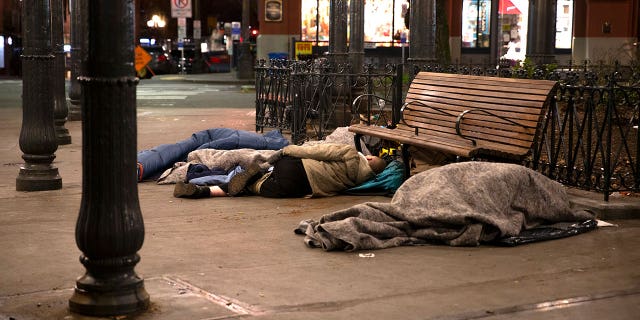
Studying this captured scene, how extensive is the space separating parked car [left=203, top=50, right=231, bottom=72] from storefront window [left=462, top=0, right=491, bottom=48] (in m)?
13.6

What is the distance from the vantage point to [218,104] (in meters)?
24.2

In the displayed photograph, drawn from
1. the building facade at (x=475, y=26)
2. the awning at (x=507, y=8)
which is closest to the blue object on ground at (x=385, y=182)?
the building facade at (x=475, y=26)

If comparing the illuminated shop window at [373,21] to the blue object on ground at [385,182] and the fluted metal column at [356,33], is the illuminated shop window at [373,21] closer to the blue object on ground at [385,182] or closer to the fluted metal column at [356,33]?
the fluted metal column at [356,33]

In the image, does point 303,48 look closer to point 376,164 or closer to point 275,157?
point 376,164

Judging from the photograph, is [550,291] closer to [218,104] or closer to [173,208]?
[173,208]

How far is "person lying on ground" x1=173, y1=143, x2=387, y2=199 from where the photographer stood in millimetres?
9328

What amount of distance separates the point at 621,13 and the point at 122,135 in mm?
34678

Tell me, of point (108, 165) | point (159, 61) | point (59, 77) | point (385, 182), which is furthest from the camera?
point (159, 61)

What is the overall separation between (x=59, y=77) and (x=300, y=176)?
22.7 feet

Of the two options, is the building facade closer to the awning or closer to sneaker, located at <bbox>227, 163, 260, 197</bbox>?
the awning

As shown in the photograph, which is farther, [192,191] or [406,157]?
[406,157]

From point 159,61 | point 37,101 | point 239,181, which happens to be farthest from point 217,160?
point 159,61

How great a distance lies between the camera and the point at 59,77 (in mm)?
15023

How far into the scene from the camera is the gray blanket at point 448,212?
23.8 feet
